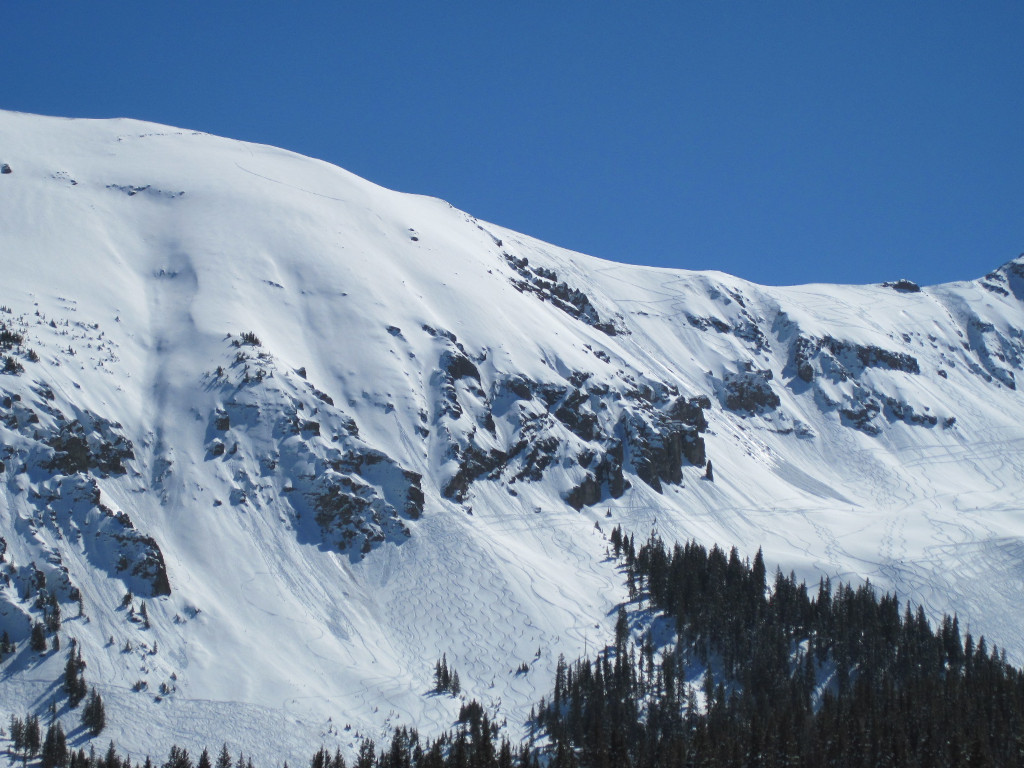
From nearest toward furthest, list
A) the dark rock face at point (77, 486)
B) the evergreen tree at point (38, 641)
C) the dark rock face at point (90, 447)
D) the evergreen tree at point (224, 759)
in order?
the evergreen tree at point (224, 759), the evergreen tree at point (38, 641), the dark rock face at point (77, 486), the dark rock face at point (90, 447)

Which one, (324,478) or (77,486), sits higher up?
(324,478)

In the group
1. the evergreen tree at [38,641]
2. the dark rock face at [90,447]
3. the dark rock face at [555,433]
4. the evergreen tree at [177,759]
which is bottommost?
the evergreen tree at [177,759]

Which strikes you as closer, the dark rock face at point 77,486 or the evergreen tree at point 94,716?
the evergreen tree at point 94,716

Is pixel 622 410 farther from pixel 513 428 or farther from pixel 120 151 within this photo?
pixel 120 151

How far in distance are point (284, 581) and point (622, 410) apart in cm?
7040

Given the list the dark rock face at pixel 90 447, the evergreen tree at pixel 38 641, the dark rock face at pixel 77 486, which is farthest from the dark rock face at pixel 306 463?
the evergreen tree at pixel 38 641

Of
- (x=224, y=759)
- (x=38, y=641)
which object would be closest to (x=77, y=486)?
(x=38, y=641)

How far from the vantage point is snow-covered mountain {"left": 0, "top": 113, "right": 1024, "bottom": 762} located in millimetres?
98438

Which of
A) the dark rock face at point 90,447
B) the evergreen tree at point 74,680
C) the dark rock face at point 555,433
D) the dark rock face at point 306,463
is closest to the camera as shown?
the evergreen tree at point 74,680

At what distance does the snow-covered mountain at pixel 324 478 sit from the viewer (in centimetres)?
9844

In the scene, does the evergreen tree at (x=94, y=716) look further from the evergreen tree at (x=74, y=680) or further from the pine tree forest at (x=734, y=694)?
the evergreen tree at (x=74, y=680)

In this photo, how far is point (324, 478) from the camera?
404 ft

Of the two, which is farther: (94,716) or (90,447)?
(90,447)

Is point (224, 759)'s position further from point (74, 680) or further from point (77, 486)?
point (77, 486)
